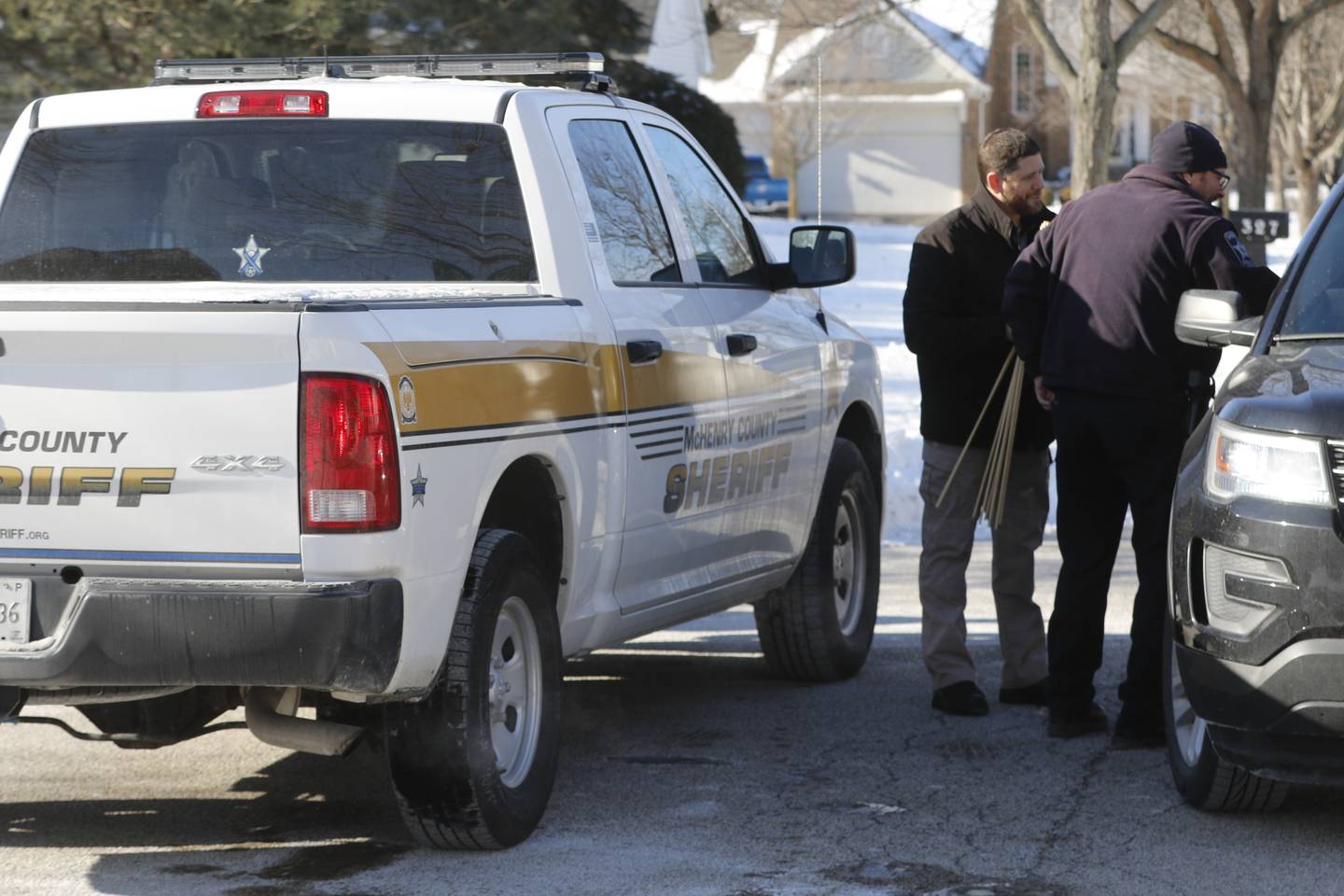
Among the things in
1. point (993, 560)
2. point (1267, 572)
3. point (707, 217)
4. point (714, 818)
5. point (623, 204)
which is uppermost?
point (623, 204)

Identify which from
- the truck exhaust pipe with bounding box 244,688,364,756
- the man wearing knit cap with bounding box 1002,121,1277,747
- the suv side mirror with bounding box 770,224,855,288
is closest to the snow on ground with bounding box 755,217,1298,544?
the suv side mirror with bounding box 770,224,855,288

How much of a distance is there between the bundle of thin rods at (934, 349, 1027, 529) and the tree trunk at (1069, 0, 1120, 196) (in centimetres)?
927

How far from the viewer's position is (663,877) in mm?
4781

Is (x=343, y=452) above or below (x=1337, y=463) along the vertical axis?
above

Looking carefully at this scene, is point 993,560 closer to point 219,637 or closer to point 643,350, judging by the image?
point 643,350

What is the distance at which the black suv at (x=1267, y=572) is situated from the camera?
15.1 feet

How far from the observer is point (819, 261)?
6898mm

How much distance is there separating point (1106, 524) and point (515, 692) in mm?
2154

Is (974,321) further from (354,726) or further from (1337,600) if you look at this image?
(354,726)

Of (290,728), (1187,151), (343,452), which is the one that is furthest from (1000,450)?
(343,452)


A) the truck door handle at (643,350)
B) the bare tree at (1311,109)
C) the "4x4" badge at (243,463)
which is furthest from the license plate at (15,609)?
the bare tree at (1311,109)

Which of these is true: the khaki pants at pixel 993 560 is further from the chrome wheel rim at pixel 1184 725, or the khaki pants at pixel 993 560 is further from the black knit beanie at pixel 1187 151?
the chrome wheel rim at pixel 1184 725

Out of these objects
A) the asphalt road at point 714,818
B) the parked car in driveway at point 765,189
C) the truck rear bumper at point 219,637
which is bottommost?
the parked car in driveway at point 765,189

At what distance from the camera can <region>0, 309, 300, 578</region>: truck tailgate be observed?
4.24 meters
